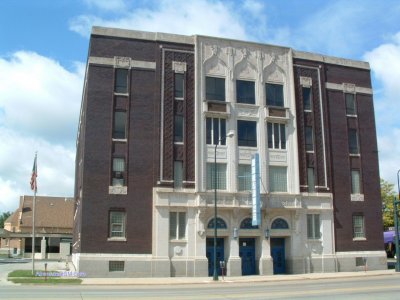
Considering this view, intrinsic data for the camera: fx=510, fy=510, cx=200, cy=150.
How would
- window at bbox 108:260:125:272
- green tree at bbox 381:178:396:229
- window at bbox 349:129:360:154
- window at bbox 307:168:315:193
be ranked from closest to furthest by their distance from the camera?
window at bbox 108:260:125:272
window at bbox 307:168:315:193
window at bbox 349:129:360:154
green tree at bbox 381:178:396:229

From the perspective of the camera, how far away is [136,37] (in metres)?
41.2

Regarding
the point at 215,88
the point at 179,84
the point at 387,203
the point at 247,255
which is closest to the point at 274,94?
the point at 215,88

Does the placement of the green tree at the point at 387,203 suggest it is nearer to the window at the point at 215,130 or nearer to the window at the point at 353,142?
the window at the point at 353,142

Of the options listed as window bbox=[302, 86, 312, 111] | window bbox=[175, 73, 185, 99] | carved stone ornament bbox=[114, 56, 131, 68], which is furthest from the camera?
window bbox=[302, 86, 312, 111]

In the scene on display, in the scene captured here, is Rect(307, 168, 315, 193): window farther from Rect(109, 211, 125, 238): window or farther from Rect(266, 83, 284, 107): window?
Rect(109, 211, 125, 238): window

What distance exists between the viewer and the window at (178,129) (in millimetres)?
40875

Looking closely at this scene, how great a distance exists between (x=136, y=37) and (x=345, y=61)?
19714 millimetres

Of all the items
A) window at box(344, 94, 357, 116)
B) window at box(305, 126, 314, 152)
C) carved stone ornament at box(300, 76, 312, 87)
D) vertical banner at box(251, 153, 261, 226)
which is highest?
carved stone ornament at box(300, 76, 312, 87)

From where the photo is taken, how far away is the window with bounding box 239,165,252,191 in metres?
41.5

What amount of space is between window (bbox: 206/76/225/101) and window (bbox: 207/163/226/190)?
578 centimetres

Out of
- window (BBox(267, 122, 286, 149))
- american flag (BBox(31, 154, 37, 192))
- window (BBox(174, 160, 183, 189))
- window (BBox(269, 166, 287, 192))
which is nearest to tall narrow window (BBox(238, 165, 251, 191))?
window (BBox(269, 166, 287, 192))

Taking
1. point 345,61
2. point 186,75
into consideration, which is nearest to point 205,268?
point 186,75

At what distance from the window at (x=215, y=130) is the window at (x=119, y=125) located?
676 centimetres

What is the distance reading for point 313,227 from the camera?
4306cm
